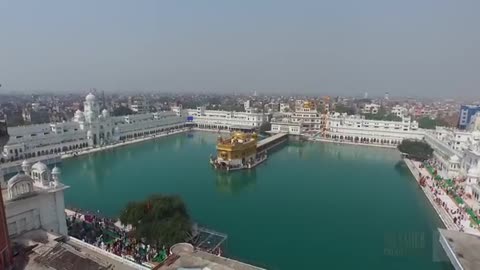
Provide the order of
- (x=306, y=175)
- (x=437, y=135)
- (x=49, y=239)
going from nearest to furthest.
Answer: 1. (x=49, y=239)
2. (x=306, y=175)
3. (x=437, y=135)

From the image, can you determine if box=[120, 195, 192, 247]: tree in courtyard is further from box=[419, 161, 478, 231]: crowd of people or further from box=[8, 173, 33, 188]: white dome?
box=[419, 161, 478, 231]: crowd of people

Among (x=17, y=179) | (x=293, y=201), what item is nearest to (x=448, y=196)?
(x=293, y=201)

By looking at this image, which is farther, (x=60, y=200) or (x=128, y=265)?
(x=60, y=200)

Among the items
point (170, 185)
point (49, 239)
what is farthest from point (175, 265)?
point (170, 185)

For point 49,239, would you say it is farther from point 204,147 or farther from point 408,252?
point 204,147

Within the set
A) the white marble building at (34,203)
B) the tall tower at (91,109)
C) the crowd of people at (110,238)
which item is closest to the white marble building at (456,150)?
the crowd of people at (110,238)

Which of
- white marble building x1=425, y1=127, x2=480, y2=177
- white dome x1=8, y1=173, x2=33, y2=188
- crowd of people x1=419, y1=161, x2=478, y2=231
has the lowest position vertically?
crowd of people x1=419, y1=161, x2=478, y2=231

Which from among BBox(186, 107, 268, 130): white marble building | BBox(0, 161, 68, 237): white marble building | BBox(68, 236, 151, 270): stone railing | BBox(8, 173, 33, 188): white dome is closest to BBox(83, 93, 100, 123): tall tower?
BBox(186, 107, 268, 130): white marble building
